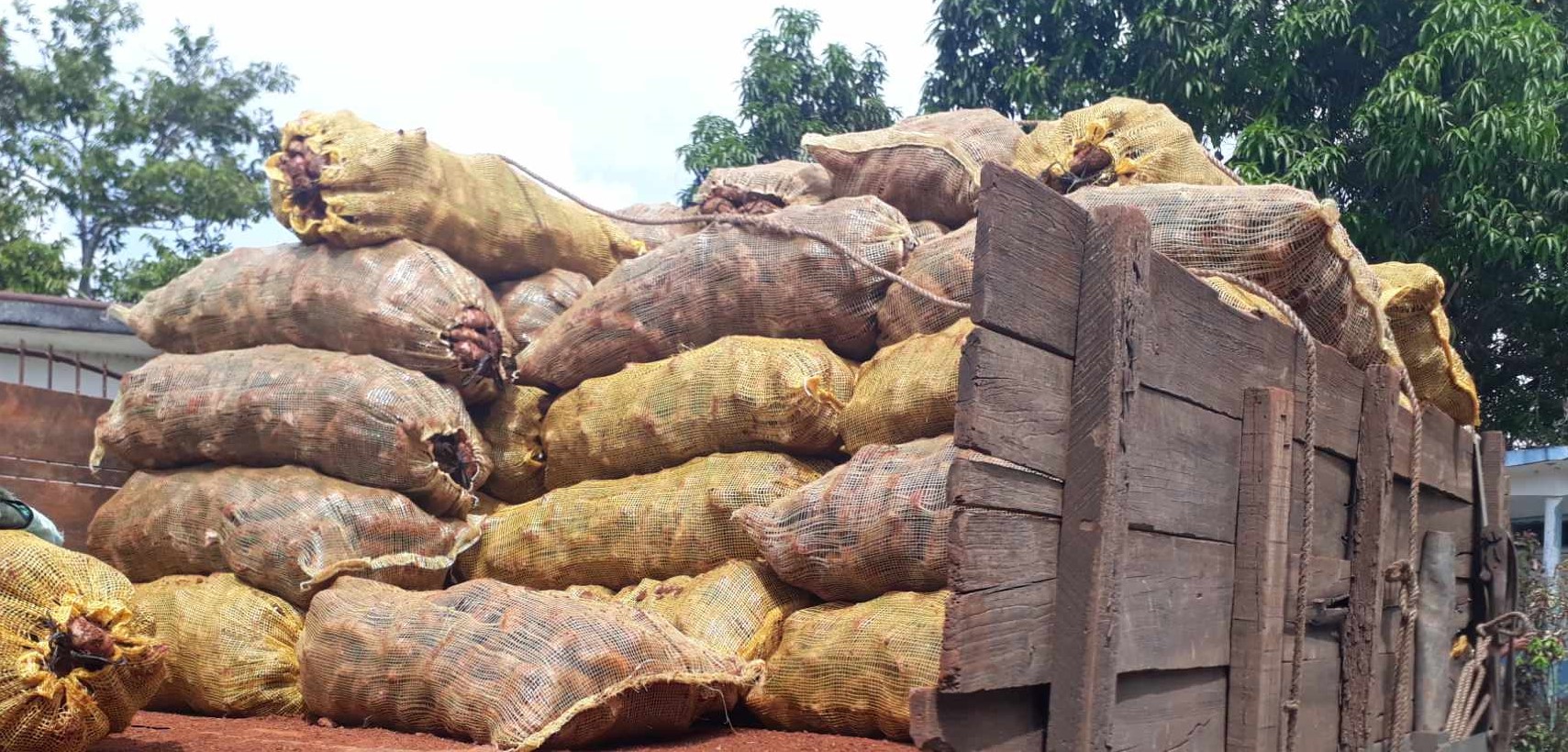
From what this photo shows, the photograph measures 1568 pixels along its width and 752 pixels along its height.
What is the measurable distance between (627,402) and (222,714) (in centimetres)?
159

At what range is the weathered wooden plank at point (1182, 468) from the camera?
2.00m

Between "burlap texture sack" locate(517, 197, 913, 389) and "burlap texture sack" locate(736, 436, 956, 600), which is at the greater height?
"burlap texture sack" locate(517, 197, 913, 389)

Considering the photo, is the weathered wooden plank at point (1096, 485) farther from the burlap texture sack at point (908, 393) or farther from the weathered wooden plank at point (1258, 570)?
the burlap texture sack at point (908, 393)

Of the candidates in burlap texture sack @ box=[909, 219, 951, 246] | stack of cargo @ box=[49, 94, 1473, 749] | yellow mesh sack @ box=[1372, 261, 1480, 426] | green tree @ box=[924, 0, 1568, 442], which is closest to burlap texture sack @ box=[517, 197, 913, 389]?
stack of cargo @ box=[49, 94, 1473, 749]

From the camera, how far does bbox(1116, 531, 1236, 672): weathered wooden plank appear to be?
198 cm

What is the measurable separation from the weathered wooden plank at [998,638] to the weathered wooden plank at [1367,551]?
139 cm

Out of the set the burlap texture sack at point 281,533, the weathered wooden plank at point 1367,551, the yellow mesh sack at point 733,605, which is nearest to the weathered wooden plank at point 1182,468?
the weathered wooden plank at point 1367,551

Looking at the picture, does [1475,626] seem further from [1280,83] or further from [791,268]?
[1280,83]

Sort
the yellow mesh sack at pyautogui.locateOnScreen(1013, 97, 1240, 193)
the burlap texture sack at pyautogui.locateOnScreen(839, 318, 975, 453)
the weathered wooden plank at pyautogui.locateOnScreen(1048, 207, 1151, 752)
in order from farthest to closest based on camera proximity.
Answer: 1. the yellow mesh sack at pyautogui.locateOnScreen(1013, 97, 1240, 193)
2. the burlap texture sack at pyautogui.locateOnScreen(839, 318, 975, 453)
3. the weathered wooden plank at pyautogui.locateOnScreen(1048, 207, 1151, 752)

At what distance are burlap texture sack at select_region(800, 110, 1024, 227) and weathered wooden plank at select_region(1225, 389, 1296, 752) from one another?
2.12 metres

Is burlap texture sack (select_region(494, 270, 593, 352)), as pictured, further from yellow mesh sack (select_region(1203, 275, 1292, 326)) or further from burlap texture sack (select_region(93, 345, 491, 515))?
yellow mesh sack (select_region(1203, 275, 1292, 326))

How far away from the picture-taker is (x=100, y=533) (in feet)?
15.4

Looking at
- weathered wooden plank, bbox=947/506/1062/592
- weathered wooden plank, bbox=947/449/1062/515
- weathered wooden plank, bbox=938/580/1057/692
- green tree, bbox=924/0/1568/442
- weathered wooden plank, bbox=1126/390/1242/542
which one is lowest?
weathered wooden plank, bbox=938/580/1057/692

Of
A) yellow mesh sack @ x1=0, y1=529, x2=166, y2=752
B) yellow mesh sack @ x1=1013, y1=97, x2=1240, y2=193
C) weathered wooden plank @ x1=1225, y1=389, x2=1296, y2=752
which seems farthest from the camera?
yellow mesh sack @ x1=1013, y1=97, x2=1240, y2=193
